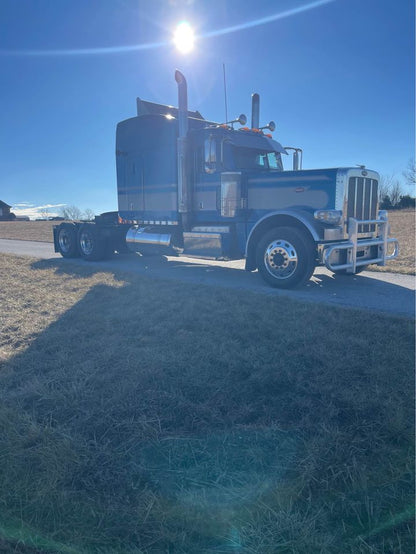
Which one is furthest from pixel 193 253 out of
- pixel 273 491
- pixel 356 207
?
pixel 273 491

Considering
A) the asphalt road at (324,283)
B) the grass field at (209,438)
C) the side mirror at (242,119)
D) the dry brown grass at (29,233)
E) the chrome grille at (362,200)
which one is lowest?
the grass field at (209,438)

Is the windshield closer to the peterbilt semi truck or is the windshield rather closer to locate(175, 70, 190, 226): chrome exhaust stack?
the peterbilt semi truck

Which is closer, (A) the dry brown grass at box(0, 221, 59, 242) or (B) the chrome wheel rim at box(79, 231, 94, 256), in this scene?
(B) the chrome wheel rim at box(79, 231, 94, 256)

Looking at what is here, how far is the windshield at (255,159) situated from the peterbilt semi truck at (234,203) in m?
0.02

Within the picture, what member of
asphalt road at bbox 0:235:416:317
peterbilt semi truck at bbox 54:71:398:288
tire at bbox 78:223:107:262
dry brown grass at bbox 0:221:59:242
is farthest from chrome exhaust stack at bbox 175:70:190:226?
dry brown grass at bbox 0:221:59:242

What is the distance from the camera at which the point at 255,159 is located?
338 inches

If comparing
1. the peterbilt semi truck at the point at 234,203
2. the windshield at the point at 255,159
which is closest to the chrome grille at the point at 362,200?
the peterbilt semi truck at the point at 234,203

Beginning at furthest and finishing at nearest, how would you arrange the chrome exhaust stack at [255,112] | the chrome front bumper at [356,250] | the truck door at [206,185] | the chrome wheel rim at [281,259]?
the chrome exhaust stack at [255,112] → the truck door at [206,185] → the chrome wheel rim at [281,259] → the chrome front bumper at [356,250]

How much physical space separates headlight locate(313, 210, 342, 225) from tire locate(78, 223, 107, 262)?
654 centimetres

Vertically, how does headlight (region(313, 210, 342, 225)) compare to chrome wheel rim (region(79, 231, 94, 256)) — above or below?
above

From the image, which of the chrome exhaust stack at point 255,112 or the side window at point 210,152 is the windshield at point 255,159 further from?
the chrome exhaust stack at point 255,112

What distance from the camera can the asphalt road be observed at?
19.5 feet

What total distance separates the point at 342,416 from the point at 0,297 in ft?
18.9

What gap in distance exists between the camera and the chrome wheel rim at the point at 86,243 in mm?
11430
